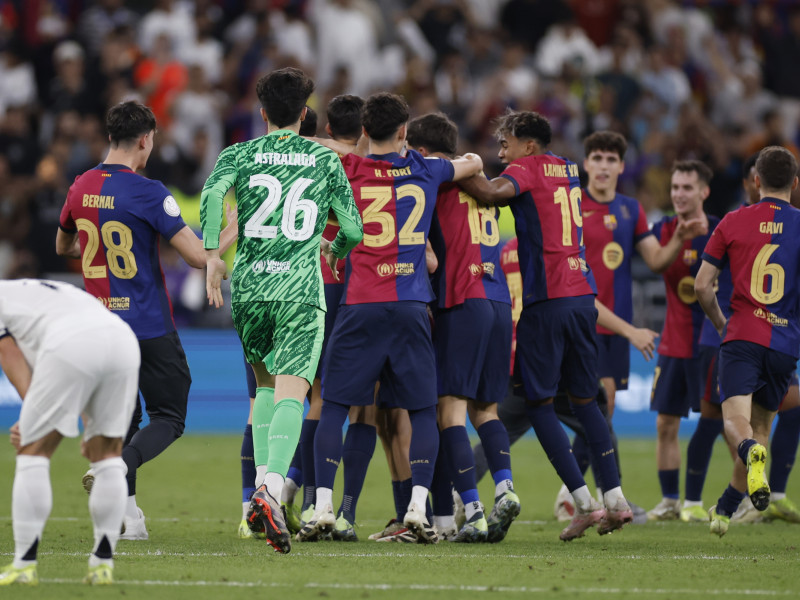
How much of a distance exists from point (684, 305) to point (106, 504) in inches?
235

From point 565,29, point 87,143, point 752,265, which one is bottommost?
point 752,265

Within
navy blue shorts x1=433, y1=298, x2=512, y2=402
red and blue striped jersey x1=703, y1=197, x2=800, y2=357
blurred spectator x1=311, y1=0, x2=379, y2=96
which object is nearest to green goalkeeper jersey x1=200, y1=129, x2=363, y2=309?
navy blue shorts x1=433, y1=298, x2=512, y2=402

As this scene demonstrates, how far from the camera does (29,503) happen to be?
5297mm

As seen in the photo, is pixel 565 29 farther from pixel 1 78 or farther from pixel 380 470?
pixel 380 470

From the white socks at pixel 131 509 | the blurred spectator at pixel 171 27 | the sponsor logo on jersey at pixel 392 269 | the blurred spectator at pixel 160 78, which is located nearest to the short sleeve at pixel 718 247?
the sponsor logo on jersey at pixel 392 269

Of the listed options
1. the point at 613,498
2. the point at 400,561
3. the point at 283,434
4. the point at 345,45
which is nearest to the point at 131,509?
the point at 283,434

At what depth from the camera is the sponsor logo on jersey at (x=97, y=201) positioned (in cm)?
756

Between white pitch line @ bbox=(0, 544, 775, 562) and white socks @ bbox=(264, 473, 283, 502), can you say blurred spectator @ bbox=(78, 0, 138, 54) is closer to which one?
white pitch line @ bbox=(0, 544, 775, 562)

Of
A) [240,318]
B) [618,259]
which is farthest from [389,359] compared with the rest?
[618,259]

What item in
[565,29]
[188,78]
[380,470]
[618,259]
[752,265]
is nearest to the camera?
[752,265]

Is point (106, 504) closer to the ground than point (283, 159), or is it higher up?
closer to the ground

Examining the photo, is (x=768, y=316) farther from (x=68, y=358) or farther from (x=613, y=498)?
(x=68, y=358)

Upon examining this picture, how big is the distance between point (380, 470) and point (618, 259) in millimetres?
4134

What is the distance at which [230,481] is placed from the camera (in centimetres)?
1171
